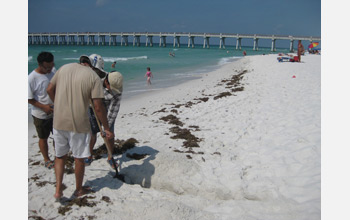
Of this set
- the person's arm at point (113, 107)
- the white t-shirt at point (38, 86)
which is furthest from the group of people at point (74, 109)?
the person's arm at point (113, 107)

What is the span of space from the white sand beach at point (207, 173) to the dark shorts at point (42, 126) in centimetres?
57

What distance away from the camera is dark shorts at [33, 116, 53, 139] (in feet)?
11.5

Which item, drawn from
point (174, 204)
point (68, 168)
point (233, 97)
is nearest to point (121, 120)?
point (68, 168)

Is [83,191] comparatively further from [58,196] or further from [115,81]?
[115,81]

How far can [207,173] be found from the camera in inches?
141

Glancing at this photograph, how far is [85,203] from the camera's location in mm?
2787

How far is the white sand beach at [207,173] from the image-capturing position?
2.71 metres

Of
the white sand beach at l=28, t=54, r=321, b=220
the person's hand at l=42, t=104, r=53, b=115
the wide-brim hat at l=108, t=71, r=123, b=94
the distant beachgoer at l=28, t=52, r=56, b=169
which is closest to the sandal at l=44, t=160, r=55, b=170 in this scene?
the white sand beach at l=28, t=54, r=321, b=220

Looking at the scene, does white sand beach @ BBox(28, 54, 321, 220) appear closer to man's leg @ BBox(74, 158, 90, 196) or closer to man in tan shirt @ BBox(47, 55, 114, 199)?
man's leg @ BBox(74, 158, 90, 196)

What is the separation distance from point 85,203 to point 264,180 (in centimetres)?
225

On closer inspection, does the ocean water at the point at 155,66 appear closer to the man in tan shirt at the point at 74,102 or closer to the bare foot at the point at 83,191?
the bare foot at the point at 83,191

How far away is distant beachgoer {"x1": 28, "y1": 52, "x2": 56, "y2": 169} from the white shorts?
2.93 feet

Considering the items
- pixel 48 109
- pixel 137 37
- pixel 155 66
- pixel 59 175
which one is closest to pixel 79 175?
pixel 59 175

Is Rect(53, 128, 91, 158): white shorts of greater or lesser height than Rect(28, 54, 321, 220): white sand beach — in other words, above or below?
above
